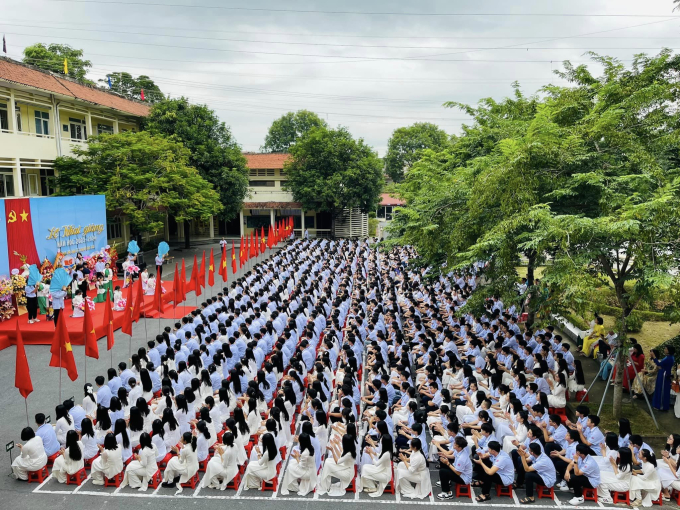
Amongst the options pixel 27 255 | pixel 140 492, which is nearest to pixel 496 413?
pixel 140 492

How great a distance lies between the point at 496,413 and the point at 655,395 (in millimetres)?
3335

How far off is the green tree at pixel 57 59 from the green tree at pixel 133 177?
10.6 m

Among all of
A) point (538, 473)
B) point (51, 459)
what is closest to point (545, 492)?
point (538, 473)

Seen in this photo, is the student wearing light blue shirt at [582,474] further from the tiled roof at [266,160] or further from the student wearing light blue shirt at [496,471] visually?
the tiled roof at [266,160]

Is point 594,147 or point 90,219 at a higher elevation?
point 594,147

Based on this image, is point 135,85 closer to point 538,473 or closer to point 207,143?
point 207,143

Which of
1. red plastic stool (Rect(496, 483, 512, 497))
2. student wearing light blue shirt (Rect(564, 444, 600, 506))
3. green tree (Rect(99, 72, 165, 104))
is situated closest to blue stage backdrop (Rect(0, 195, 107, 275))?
red plastic stool (Rect(496, 483, 512, 497))

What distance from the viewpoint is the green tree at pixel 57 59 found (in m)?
31.0

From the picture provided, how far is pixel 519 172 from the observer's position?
7.97 m

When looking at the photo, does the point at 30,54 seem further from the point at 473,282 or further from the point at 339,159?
the point at 473,282

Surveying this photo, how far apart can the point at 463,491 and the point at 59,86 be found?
72.5 feet

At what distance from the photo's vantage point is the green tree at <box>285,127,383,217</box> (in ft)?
98.7

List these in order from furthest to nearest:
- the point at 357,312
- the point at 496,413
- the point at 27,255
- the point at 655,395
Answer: the point at 27,255, the point at 357,312, the point at 655,395, the point at 496,413

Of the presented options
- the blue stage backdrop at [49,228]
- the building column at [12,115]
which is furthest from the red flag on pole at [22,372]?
the building column at [12,115]
